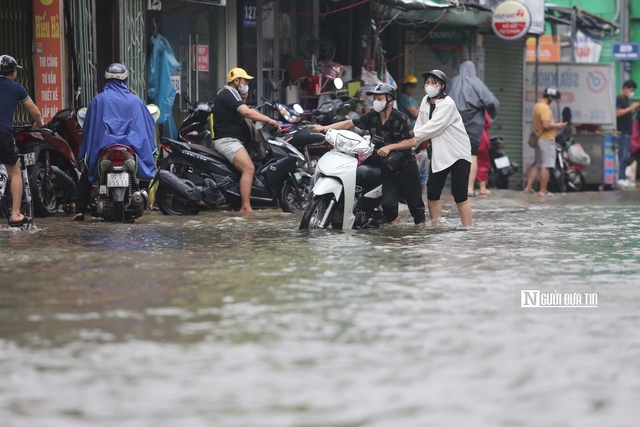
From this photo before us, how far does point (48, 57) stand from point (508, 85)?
11633 mm

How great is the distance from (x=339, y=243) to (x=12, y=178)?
10.9 feet

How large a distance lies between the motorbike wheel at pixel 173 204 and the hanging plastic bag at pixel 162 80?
1.91 m

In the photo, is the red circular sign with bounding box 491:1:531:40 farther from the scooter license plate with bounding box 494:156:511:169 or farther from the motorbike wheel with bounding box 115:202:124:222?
the motorbike wheel with bounding box 115:202:124:222

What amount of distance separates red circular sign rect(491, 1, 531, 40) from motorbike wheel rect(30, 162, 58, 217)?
9989 millimetres

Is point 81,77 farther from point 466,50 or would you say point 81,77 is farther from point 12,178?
point 466,50

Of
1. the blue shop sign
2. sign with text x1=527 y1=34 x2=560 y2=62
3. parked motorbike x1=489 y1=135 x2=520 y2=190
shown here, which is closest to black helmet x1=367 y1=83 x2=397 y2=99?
parked motorbike x1=489 y1=135 x2=520 y2=190

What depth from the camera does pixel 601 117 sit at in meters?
22.2

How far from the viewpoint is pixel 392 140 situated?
1159cm

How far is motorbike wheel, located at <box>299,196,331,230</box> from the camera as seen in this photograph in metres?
10.9

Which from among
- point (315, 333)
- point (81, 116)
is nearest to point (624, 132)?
point (81, 116)

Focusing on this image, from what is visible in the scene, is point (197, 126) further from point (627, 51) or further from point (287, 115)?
point (627, 51)

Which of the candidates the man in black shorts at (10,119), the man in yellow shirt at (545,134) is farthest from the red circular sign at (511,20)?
the man in black shorts at (10,119)

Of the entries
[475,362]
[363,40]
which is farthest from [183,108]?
[475,362]

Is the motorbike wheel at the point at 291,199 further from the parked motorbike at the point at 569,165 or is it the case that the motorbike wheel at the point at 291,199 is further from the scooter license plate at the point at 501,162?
the parked motorbike at the point at 569,165
